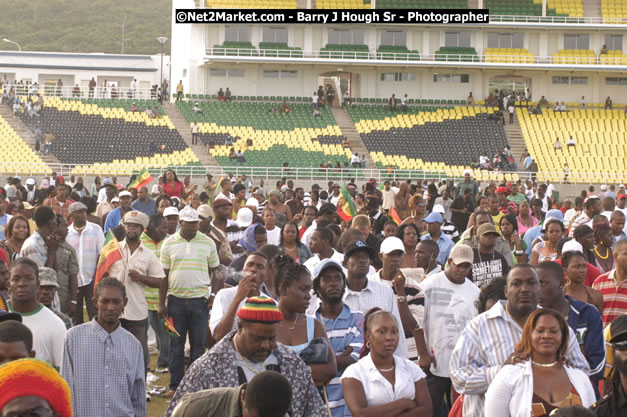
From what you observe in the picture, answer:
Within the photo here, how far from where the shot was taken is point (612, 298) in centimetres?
741

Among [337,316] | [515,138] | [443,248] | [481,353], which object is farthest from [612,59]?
[481,353]

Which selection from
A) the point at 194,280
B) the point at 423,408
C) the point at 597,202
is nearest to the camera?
the point at 423,408

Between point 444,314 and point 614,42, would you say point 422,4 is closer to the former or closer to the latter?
point 614,42

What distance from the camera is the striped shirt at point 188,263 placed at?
368 inches

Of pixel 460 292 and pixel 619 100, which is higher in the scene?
pixel 619 100

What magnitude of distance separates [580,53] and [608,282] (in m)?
44.8

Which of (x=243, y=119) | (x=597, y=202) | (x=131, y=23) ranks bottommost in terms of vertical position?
(x=597, y=202)

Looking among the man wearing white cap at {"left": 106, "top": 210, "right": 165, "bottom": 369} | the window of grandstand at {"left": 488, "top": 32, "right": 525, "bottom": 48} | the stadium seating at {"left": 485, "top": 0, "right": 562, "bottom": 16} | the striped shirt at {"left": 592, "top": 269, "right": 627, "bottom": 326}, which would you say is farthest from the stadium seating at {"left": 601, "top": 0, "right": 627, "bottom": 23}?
the striped shirt at {"left": 592, "top": 269, "right": 627, "bottom": 326}

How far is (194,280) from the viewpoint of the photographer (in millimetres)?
9352

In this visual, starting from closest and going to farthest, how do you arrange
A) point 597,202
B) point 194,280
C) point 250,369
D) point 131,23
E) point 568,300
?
1. point 250,369
2. point 568,300
3. point 194,280
4. point 597,202
5. point 131,23

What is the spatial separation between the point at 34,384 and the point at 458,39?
48884 mm

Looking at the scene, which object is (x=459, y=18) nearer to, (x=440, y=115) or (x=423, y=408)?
(x=440, y=115)

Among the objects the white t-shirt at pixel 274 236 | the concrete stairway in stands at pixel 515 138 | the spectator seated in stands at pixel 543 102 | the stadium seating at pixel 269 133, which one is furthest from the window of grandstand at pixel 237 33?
the white t-shirt at pixel 274 236

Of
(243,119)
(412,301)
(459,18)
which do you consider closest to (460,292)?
(412,301)
